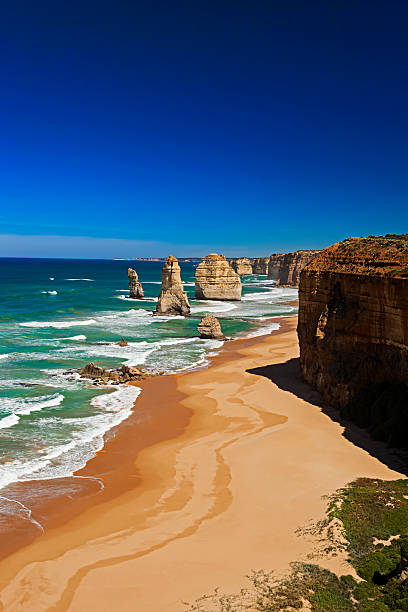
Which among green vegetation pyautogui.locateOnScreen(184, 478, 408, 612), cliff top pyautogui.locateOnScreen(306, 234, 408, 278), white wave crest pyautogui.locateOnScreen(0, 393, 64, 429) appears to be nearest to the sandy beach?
green vegetation pyautogui.locateOnScreen(184, 478, 408, 612)

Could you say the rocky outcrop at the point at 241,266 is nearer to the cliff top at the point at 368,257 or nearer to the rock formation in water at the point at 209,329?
the rock formation in water at the point at 209,329

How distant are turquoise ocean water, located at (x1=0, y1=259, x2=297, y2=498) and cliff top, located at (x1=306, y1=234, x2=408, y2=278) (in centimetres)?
1310

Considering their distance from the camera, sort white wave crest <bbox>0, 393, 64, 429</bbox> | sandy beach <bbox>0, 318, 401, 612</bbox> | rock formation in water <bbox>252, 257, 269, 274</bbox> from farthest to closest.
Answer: rock formation in water <bbox>252, 257, 269, 274</bbox> < white wave crest <bbox>0, 393, 64, 429</bbox> < sandy beach <bbox>0, 318, 401, 612</bbox>

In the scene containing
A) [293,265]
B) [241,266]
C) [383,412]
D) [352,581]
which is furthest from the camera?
[241,266]

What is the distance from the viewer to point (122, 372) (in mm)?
29797

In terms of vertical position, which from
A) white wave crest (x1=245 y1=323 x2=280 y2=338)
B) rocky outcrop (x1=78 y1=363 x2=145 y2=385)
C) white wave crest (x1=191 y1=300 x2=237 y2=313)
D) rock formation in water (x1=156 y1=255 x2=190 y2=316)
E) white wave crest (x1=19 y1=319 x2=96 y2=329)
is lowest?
rocky outcrop (x1=78 y1=363 x2=145 y2=385)

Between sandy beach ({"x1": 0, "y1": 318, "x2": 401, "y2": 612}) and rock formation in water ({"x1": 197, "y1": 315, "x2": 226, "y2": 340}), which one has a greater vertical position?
rock formation in water ({"x1": 197, "y1": 315, "x2": 226, "y2": 340})

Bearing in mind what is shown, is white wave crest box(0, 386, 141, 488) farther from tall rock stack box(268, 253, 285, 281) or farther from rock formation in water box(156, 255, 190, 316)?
tall rock stack box(268, 253, 285, 281)

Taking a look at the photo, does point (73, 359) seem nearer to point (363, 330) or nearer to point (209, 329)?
point (209, 329)

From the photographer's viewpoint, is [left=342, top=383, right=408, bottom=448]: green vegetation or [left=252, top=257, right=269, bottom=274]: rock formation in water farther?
[left=252, top=257, right=269, bottom=274]: rock formation in water

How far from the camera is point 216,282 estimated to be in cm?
7844

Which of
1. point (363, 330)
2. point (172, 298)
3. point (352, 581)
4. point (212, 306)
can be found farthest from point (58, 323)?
point (352, 581)

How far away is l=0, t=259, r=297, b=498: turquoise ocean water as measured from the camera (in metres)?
17.9

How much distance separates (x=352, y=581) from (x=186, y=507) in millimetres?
5520
